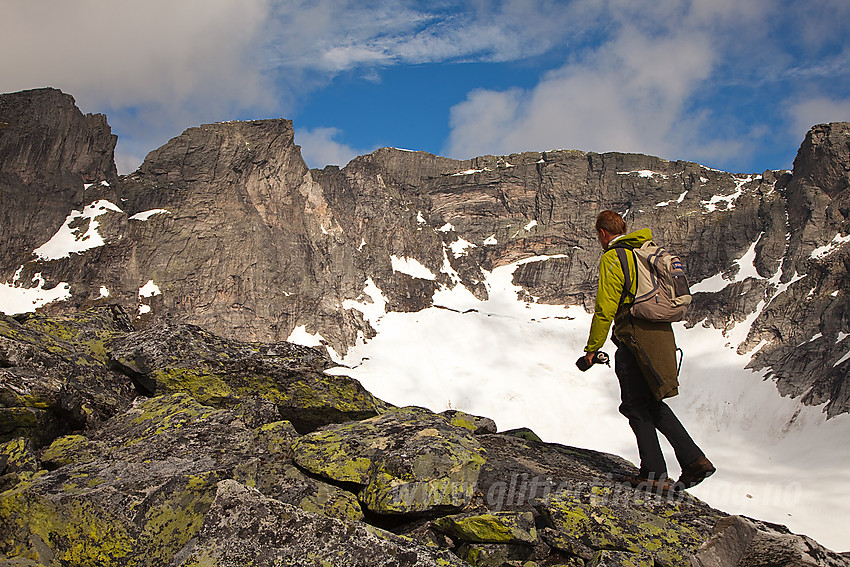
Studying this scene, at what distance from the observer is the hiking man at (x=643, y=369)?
7.38m

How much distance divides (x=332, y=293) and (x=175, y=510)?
537 feet

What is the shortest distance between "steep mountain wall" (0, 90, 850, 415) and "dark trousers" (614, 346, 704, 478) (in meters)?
130

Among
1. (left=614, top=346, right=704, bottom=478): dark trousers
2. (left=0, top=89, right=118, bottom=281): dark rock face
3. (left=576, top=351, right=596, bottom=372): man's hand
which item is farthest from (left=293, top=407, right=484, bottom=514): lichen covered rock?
(left=0, top=89, right=118, bottom=281): dark rock face

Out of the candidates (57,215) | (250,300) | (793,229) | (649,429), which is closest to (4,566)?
(649,429)

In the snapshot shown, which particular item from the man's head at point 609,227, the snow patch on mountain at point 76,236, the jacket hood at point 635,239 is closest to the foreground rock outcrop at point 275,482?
the jacket hood at point 635,239

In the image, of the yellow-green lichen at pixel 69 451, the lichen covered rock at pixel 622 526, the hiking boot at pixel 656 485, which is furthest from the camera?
the hiking boot at pixel 656 485

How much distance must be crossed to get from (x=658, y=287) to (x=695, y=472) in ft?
7.84

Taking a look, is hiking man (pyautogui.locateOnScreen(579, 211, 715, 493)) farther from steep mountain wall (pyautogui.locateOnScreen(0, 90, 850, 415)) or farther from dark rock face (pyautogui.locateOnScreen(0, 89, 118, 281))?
dark rock face (pyautogui.locateOnScreen(0, 89, 118, 281))

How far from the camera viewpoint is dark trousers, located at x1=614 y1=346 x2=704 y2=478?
750 cm

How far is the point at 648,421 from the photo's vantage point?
777 cm

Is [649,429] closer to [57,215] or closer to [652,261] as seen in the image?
[652,261]

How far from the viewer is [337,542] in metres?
4.93

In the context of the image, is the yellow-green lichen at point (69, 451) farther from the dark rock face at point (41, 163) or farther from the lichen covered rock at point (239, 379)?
the dark rock face at point (41, 163)

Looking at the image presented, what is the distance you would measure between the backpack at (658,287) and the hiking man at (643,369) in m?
0.08
